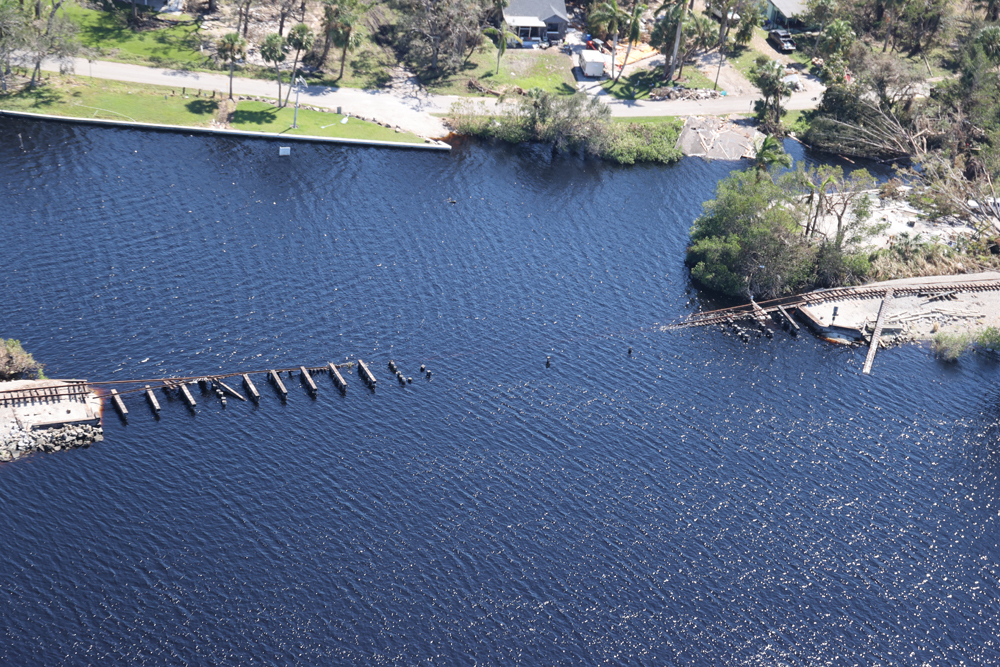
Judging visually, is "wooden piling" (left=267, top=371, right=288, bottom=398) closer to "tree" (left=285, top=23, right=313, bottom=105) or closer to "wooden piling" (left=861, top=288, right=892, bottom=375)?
"wooden piling" (left=861, top=288, right=892, bottom=375)

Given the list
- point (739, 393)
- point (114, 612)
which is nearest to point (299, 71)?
point (739, 393)

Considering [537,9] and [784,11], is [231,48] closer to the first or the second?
[537,9]

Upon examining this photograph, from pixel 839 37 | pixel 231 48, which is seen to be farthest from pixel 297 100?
pixel 839 37

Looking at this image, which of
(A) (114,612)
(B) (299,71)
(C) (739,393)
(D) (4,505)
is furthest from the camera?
(B) (299,71)

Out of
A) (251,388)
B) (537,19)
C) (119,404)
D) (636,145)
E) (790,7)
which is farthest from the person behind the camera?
(790,7)

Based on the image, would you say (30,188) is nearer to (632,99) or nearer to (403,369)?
(403,369)

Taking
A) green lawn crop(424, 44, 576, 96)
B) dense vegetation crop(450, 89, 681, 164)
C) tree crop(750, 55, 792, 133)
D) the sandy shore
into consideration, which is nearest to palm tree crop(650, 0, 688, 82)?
tree crop(750, 55, 792, 133)
